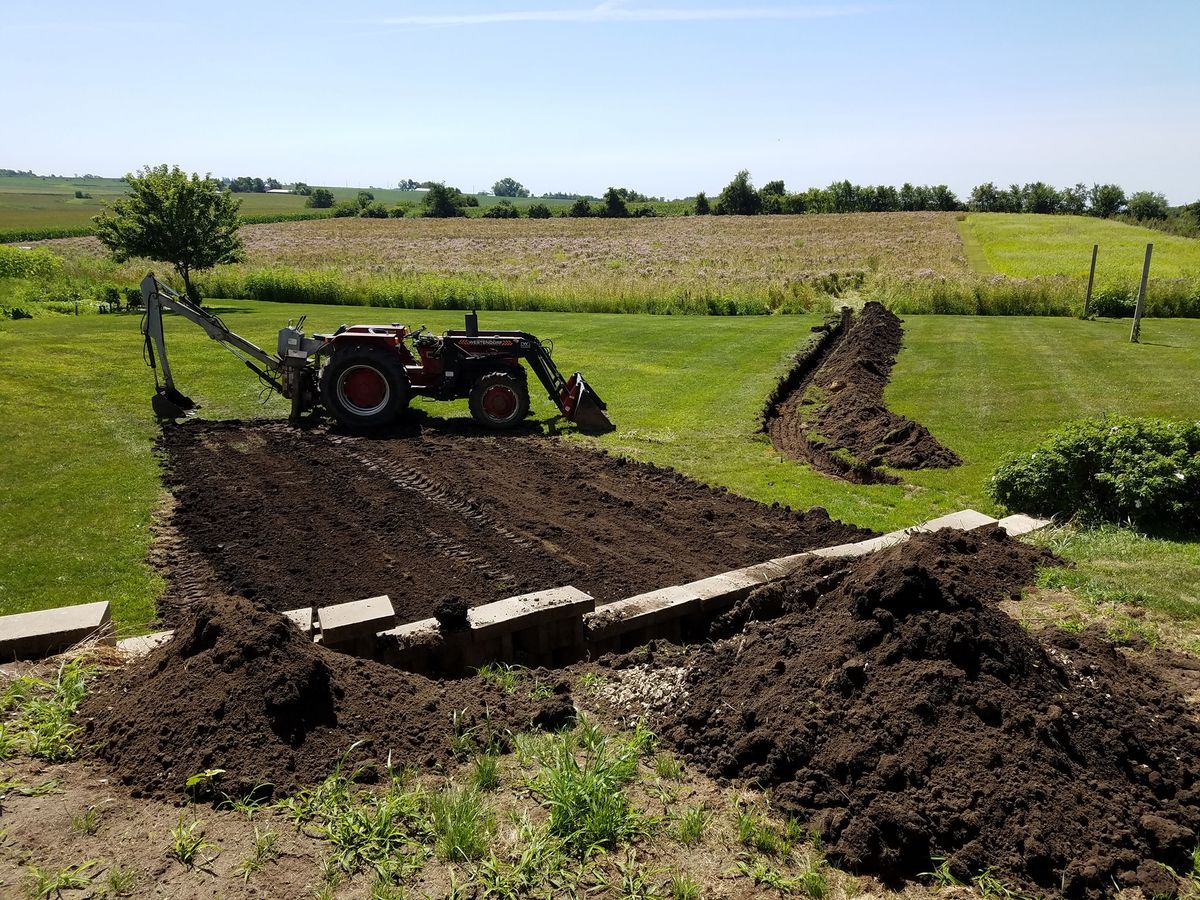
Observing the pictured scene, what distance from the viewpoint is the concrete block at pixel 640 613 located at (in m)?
5.64

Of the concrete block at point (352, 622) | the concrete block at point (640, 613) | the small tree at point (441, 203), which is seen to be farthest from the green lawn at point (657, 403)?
the small tree at point (441, 203)

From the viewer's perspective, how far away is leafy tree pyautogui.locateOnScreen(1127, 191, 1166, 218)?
82125 mm

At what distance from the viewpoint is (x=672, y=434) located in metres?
12.0

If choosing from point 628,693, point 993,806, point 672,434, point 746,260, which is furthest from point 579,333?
point 746,260

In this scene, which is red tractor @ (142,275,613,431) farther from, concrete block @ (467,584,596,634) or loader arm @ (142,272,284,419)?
concrete block @ (467,584,596,634)

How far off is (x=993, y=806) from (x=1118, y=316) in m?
26.1

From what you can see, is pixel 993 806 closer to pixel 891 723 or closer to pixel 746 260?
pixel 891 723

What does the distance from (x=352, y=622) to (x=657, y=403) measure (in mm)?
9271

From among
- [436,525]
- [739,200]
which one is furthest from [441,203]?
[436,525]

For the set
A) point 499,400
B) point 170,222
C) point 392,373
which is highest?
point 170,222

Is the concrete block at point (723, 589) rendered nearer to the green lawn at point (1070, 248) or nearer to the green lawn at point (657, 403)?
the green lawn at point (657, 403)

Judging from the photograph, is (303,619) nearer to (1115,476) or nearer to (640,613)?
(640,613)

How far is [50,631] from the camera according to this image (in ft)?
16.1

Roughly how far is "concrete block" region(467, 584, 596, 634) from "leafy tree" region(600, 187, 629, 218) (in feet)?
276
